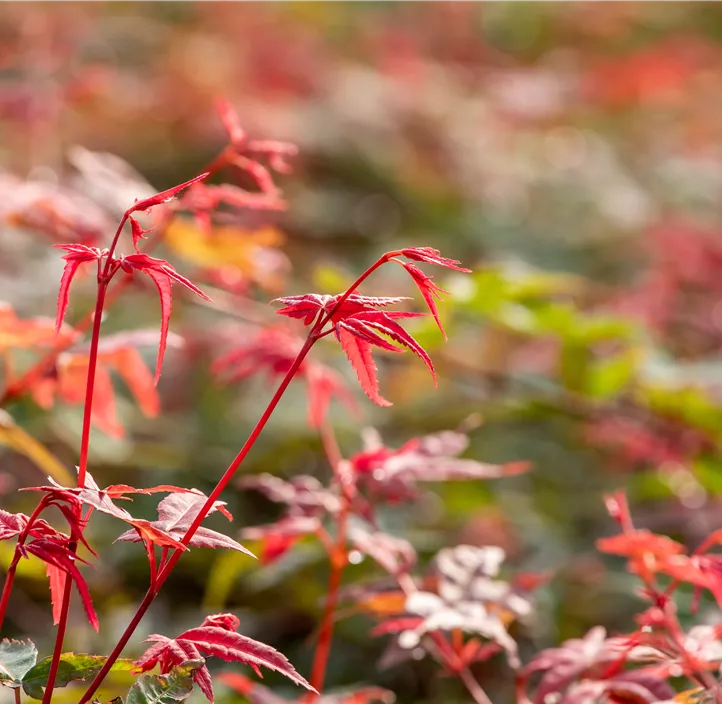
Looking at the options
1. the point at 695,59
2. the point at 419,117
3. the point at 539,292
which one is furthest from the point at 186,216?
the point at 695,59

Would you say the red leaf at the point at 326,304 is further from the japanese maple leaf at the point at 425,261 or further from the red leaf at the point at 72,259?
the red leaf at the point at 72,259

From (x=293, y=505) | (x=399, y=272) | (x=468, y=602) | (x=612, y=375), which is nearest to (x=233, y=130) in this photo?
(x=293, y=505)

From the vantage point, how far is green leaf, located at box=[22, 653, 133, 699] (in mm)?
533

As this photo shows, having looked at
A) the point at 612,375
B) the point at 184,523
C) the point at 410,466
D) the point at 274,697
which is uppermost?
the point at 184,523

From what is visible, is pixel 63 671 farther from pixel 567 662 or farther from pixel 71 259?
pixel 567 662

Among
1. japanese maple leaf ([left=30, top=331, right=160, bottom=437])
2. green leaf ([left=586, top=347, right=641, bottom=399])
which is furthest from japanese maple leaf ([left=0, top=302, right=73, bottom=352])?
green leaf ([left=586, top=347, right=641, bottom=399])

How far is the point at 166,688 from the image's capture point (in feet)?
1.71

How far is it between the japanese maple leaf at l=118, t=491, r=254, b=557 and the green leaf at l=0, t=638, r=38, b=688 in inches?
4.0

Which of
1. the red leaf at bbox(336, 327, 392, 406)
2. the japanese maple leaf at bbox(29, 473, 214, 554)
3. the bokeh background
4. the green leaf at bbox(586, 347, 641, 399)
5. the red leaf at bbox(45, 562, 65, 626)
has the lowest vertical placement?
the bokeh background

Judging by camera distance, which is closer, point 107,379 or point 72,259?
point 72,259

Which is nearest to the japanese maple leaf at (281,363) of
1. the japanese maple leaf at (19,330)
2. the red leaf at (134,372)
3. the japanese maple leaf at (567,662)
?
the red leaf at (134,372)

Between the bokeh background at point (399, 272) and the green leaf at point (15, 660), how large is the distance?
0.37 meters

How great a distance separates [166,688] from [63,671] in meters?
0.07

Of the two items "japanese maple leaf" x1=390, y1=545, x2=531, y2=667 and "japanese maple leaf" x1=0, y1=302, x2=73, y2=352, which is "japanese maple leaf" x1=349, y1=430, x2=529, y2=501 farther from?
"japanese maple leaf" x1=0, y1=302, x2=73, y2=352
